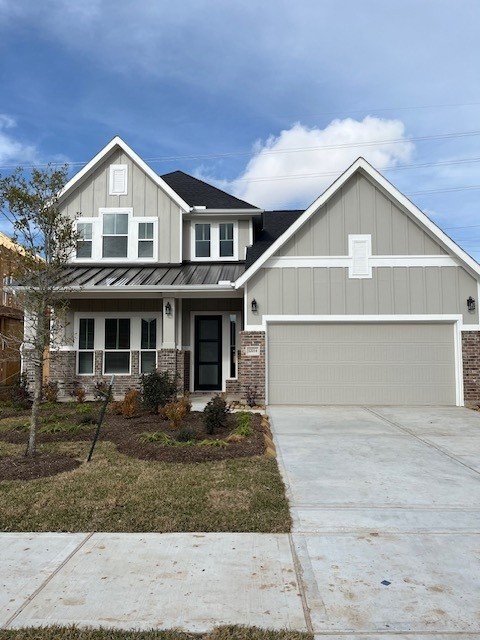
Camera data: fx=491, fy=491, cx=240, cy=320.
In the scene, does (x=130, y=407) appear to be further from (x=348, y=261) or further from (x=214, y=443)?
(x=348, y=261)

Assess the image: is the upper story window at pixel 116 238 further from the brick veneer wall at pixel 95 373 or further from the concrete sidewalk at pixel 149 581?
the concrete sidewalk at pixel 149 581

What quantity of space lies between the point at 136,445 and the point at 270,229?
11.6 meters

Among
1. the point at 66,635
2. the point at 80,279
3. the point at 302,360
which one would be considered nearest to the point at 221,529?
the point at 66,635

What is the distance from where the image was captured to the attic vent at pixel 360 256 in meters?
12.8

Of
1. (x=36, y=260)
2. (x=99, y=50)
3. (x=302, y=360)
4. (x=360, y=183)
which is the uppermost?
(x=99, y=50)

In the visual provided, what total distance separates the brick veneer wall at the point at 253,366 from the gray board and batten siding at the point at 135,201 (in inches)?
161

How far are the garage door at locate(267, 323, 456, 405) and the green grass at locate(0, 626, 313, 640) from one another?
993cm

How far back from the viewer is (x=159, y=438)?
795 cm

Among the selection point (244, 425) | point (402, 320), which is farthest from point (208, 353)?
point (244, 425)

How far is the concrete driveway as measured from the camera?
10.00ft

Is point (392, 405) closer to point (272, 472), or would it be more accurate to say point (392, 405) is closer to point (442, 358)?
point (442, 358)

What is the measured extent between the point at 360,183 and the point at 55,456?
393 inches

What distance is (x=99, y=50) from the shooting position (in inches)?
462

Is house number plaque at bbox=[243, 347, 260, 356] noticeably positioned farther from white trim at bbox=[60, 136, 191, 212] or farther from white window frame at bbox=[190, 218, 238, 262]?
white trim at bbox=[60, 136, 191, 212]
